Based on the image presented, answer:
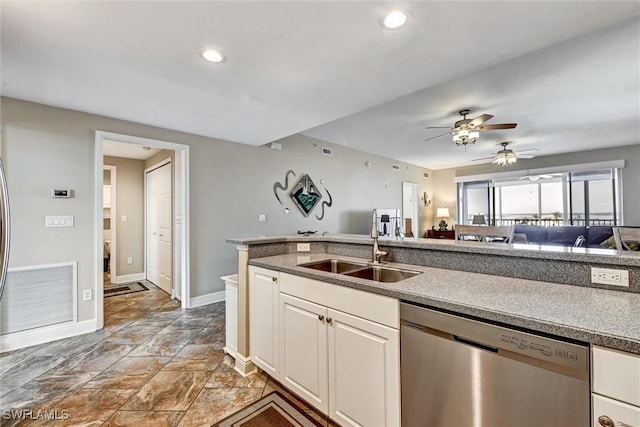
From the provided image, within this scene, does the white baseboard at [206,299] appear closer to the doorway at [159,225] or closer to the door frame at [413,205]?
the doorway at [159,225]

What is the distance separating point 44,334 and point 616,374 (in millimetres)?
4226

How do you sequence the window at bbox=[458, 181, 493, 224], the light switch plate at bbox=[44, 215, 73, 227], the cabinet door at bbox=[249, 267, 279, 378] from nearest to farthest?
the cabinet door at bbox=[249, 267, 279, 378], the light switch plate at bbox=[44, 215, 73, 227], the window at bbox=[458, 181, 493, 224]

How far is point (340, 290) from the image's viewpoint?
5.02 feet

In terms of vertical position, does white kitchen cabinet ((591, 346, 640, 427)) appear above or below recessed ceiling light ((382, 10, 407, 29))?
below

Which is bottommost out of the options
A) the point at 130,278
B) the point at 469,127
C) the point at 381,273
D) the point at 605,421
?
the point at 130,278

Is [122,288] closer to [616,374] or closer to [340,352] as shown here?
[340,352]

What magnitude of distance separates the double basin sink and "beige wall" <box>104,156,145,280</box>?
4.77 metres

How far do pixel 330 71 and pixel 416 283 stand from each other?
1739 millimetres

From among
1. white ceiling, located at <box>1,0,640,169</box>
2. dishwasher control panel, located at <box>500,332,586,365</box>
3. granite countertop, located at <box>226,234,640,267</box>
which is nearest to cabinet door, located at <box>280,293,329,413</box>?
granite countertop, located at <box>226,234,640,267</box>

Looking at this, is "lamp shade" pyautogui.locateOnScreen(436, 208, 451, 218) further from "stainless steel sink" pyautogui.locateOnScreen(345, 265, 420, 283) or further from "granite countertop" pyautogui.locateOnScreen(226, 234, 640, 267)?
"stainless steel sink" pyautogui.locateOnScreen(345, 265, 420, 283)

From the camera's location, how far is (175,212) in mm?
4195

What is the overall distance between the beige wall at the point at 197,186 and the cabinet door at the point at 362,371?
116 inches

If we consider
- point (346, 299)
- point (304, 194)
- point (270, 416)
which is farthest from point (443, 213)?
point (270, 416)

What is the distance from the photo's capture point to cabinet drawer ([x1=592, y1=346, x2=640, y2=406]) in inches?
30.8
